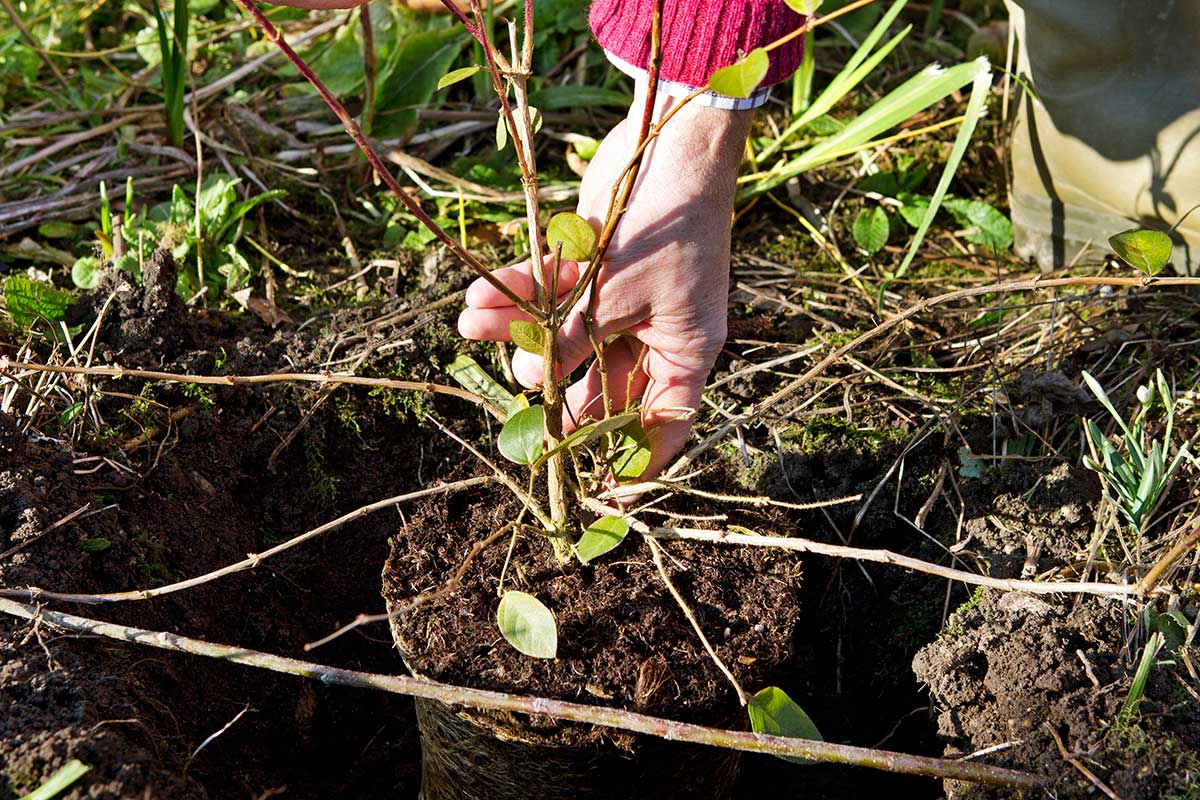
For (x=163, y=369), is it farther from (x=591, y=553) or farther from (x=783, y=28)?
(x=783, y=28)

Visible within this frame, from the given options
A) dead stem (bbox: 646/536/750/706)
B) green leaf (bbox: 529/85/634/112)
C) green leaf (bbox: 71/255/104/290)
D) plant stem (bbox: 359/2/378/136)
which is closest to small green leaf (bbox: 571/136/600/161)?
green leaf (bbox: 529/85/634/112)

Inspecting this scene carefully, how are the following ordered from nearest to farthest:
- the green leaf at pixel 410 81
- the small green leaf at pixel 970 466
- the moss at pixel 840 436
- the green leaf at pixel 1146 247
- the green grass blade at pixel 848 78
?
the green leaf at pixel 1146 247
the small green leaf at pixel 970 466
the moss at pixel 840 436
the green grass blade at pixel 848 78
the green leaf at pixel 410 81


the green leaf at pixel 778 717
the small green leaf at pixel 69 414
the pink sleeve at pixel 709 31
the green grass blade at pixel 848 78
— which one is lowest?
the green leaf at pixel 778 717

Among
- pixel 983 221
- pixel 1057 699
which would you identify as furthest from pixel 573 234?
pixel 983 221

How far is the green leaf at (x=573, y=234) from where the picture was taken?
42.3 inches

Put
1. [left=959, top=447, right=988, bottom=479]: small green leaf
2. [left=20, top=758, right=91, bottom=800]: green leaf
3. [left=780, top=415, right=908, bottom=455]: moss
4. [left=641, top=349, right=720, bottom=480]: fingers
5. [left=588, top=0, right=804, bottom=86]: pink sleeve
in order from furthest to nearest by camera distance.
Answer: [left=780, top=415, right=908, bottom=455]: moss < [left=959, top=447, right=988, bottom=479]: small green leaf < [left=641, top=349, right=720, bottom=480]: fingers < [left=588, top=0, right=804, bottom=86]: pink sleeve < [left=20, top=758, right=91, bottom=800]: green leaf

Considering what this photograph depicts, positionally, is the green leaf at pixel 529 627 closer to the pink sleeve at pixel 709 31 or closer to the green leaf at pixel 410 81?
the pink sleeve at pixel 709 31

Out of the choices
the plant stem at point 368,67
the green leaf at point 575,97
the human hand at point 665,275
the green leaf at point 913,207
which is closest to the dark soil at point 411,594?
the human hand at point 665,275

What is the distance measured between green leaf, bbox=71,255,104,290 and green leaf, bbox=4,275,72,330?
0.62 ft

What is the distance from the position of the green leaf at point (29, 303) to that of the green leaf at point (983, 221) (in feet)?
5.60

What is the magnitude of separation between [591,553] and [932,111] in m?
1.64

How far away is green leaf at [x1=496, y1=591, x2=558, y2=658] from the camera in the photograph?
1160mm

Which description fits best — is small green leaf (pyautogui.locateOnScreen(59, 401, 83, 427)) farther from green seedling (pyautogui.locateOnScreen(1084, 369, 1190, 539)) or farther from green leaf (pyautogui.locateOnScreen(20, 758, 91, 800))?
green seedling (pyautogui.locateOnScreen(1084, 369, 1190, 539))

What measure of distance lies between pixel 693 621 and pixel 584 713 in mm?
200
